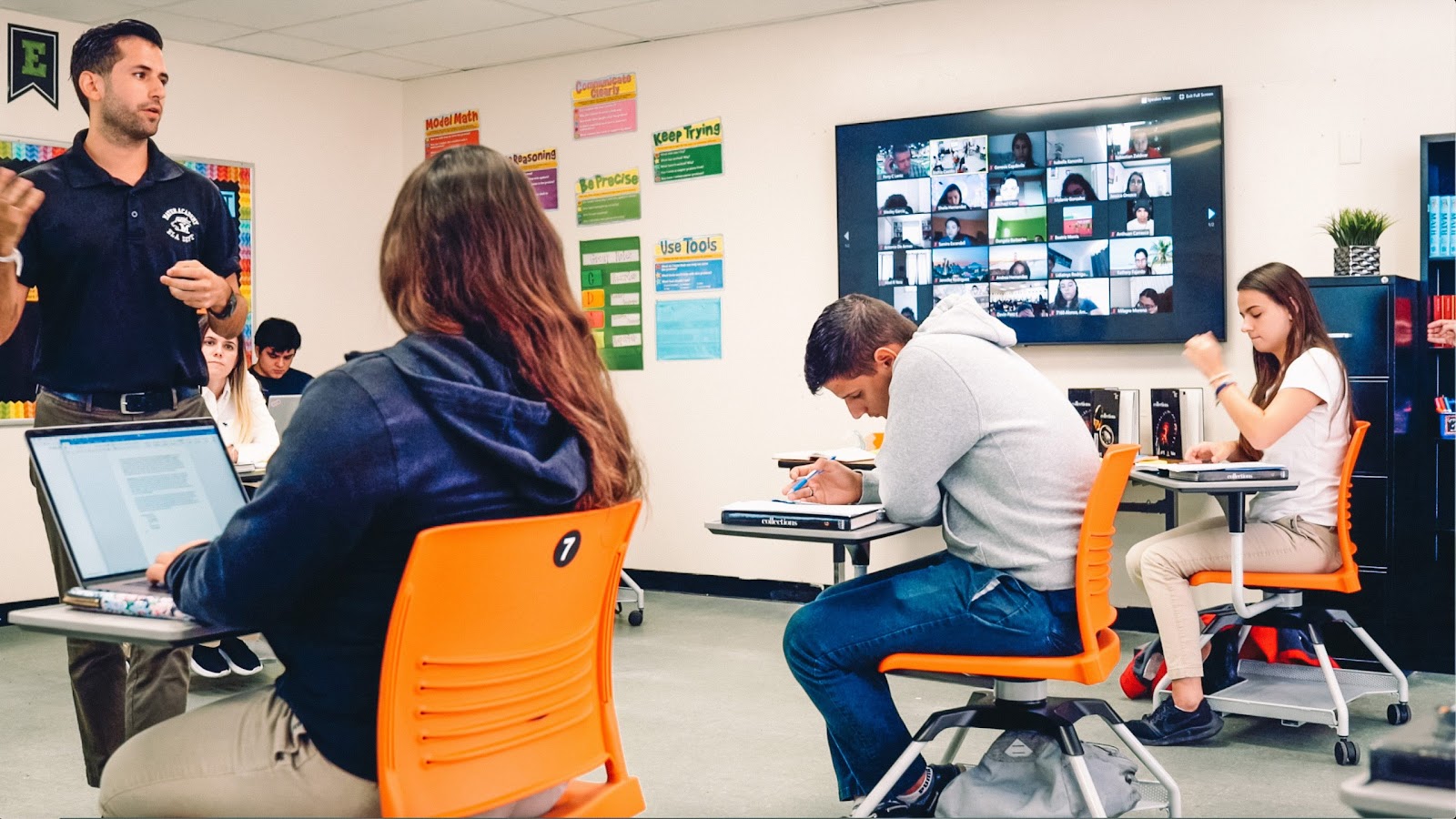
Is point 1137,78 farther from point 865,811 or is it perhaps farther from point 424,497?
point 424,497

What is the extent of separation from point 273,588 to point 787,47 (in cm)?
467

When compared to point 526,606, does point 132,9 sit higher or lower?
higher

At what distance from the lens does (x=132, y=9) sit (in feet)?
17.6

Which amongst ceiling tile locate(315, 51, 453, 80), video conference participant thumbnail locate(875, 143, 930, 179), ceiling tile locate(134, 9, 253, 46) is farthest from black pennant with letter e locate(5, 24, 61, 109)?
video conference participant thumbnail locate(875, 143, 930, 179)

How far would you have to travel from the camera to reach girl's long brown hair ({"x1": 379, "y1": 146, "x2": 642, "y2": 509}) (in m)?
1.59

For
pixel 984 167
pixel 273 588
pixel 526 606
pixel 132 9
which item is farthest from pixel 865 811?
pixel 132 9

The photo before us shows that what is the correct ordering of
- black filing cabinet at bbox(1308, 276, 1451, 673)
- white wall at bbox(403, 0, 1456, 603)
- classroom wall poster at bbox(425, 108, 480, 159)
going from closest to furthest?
black filing cabinet at bbox(1308, 276, 1451, 673) < white wall at bbox(403, 0, 1456, 603) < classroom wall poster at bbox(425, 108, 480, 159)

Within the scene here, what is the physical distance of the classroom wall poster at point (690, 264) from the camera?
595 cm

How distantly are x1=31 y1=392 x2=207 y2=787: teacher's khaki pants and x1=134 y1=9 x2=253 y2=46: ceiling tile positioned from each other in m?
3.29

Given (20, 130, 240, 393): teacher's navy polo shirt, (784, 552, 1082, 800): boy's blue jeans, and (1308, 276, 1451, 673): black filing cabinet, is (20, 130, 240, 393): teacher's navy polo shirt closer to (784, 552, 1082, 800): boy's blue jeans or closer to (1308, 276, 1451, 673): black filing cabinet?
(784, 552, 1082, 800): boy's blue jeans

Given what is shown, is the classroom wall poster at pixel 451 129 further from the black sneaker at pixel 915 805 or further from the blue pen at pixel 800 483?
the black sneaker at pixel 915 805

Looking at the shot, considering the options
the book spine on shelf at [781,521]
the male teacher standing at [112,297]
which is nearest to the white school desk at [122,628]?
the male teacher standing at [112,297]

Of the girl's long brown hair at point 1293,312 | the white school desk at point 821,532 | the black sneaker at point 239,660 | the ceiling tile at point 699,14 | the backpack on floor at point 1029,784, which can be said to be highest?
the ceiling tile at point 699,14

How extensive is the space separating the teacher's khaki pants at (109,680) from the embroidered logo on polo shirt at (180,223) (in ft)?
1.19
